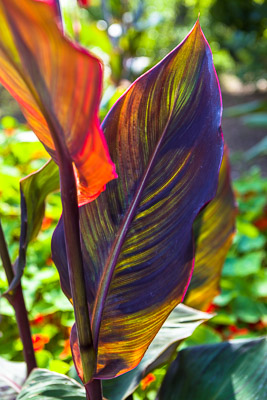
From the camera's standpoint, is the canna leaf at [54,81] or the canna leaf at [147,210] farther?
the canna leaf at [147,210]

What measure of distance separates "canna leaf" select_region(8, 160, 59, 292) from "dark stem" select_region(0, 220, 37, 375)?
2cm

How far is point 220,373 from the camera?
67cm

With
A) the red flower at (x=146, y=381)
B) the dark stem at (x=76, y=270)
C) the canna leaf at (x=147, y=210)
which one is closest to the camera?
the dark stem at (x=76, y=270)

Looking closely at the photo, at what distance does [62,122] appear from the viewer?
359 mm

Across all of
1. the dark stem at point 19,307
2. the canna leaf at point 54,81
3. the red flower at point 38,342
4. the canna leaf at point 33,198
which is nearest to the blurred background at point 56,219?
the red flower at point 38,342

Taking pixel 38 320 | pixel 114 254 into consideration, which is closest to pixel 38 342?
pixel 38 320

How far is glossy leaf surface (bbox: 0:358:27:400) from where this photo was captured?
706 millimetres

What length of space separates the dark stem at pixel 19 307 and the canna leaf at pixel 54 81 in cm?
29

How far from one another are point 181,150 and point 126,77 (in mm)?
2651

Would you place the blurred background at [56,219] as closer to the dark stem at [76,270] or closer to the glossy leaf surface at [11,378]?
the glossy leaf surface at [11,378]

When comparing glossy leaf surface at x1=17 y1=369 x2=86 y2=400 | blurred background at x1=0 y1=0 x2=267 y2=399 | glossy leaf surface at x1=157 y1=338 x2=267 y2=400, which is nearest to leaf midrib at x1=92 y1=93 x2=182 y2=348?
glossy leaf surface at x1=17 y1=369 x2=86 y2=400

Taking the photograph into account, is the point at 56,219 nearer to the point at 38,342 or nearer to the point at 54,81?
the point at 38,342

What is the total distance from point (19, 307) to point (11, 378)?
144 millimetres

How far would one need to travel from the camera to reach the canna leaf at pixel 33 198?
655 millimetres
